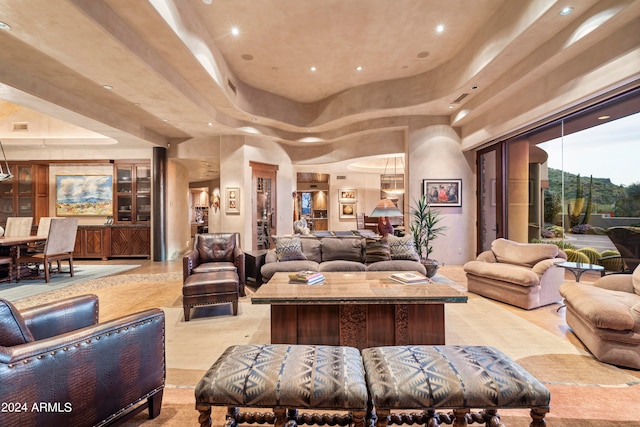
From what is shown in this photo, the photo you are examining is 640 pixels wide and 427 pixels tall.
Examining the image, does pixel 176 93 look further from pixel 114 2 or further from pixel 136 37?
pixel 114 2

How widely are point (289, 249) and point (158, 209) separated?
517cm

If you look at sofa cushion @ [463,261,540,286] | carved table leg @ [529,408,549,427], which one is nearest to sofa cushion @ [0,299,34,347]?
carved table leg @ [529,408,549,427]

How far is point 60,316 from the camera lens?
5.98ft

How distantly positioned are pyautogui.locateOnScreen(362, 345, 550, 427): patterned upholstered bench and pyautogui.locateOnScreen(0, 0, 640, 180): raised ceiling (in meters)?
3.82

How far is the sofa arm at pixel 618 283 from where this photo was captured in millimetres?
2850

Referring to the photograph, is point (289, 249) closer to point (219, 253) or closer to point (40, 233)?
point (219, 253)

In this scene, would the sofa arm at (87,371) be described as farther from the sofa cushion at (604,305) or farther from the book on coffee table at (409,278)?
the sofa cushion at (604,305)

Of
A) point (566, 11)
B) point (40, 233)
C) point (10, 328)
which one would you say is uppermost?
point (566, 11)

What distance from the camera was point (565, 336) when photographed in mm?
2898

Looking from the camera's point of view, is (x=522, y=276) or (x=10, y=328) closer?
(x=10, y=328)

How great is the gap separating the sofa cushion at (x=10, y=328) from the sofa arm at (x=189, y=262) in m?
2.31

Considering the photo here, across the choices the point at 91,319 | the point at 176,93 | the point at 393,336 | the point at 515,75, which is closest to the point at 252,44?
the point at 176,93

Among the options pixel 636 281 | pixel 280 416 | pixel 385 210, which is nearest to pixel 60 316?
pixel 280 416

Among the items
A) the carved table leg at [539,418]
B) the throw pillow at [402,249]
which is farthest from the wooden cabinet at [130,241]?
the carved table leg at [539,418]
